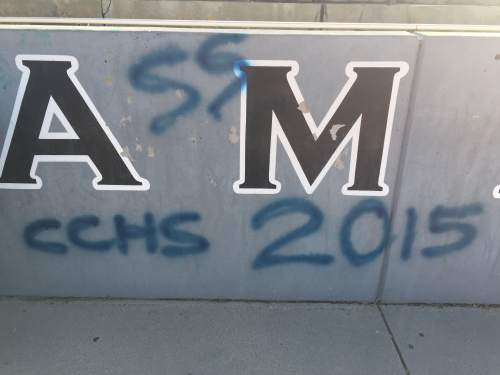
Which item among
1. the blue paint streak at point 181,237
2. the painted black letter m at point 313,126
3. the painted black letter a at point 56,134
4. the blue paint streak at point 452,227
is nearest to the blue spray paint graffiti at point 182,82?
the painted black letter m at point 313,126

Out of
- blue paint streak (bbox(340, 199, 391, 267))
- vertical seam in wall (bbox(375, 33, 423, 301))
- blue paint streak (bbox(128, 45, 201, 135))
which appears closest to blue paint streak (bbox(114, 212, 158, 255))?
blue paint streak (bbox(128, 45, 201, 135))

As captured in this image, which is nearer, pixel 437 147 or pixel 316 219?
pixel 437 147

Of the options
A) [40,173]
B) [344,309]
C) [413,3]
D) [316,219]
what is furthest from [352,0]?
[40,173]

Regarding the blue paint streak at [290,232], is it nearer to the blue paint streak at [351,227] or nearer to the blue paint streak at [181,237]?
the blue paint streak at [351,227]

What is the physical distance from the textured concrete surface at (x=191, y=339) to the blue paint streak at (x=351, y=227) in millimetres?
338

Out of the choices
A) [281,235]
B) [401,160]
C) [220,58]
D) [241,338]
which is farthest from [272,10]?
[241,338]

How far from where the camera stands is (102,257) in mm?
2701

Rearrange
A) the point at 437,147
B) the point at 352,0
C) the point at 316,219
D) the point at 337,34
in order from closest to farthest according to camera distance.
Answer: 1. the point at 337,34
2. the point at 437,147
3. the point at 316,219
4. the point at 352,0

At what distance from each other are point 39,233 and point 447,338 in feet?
8.23

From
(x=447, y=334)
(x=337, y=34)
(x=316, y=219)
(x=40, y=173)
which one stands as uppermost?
(x=337, y=34)

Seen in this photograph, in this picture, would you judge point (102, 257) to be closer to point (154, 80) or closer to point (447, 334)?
point (154, 80)

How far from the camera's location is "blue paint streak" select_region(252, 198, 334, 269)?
101 inches

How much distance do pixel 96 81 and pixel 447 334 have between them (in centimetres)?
247

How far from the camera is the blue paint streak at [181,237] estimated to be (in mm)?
2609
